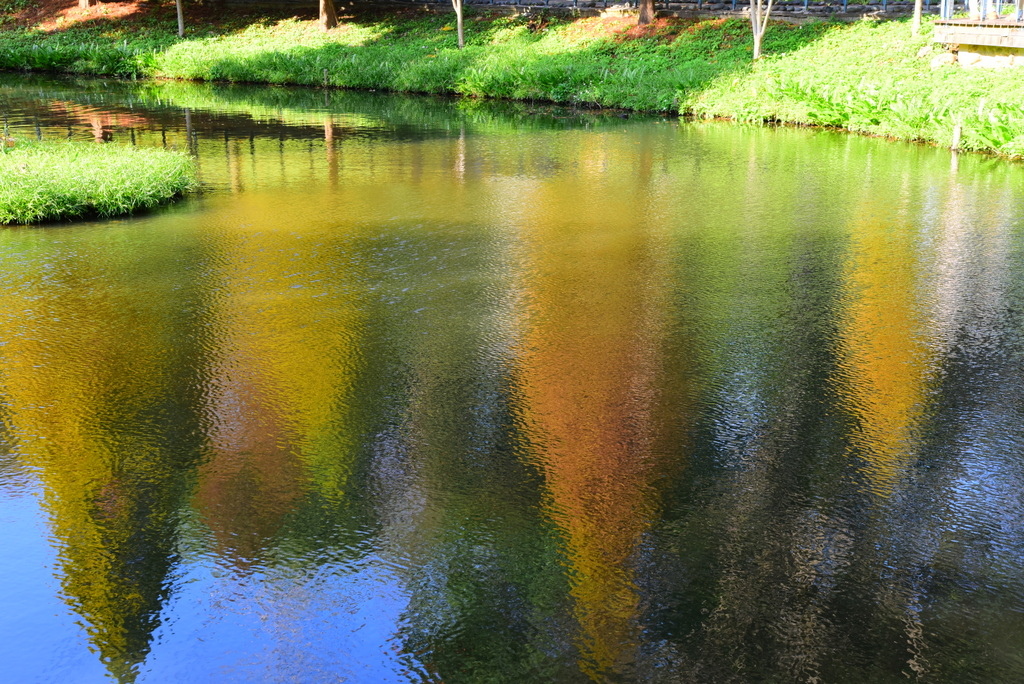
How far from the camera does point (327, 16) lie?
36906 millimetres

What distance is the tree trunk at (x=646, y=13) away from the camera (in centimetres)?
3142

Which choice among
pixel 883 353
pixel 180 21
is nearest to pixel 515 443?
pixel 883 353

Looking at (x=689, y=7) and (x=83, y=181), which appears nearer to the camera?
(x=83, y=181)

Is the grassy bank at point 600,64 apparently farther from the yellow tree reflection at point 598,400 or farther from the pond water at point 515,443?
the yellow tree reflection at point 598,400

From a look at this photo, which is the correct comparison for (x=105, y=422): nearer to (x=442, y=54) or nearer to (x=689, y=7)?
(x=442, y=54)

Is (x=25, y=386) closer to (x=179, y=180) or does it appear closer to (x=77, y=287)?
(x=77, y=287)

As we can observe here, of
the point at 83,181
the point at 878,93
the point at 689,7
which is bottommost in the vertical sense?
the point at 83,181

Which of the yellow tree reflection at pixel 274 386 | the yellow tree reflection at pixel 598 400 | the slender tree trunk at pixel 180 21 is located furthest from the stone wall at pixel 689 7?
the yellow tree reflection at pixel 274 386

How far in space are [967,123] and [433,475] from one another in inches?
618

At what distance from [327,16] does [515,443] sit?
3284cm

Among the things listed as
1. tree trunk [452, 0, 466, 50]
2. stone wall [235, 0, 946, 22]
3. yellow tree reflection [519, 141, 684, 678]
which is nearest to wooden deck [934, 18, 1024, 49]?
stone wall [235, 0, 946, 22]

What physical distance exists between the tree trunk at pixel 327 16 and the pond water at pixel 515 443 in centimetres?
2453

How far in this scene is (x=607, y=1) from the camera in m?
34.4

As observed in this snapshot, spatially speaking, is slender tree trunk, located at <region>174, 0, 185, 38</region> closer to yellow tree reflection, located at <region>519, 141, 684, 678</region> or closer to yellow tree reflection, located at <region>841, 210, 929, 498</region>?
yellow tree reflection, located at <region>519, 141, 684, 678</region>
